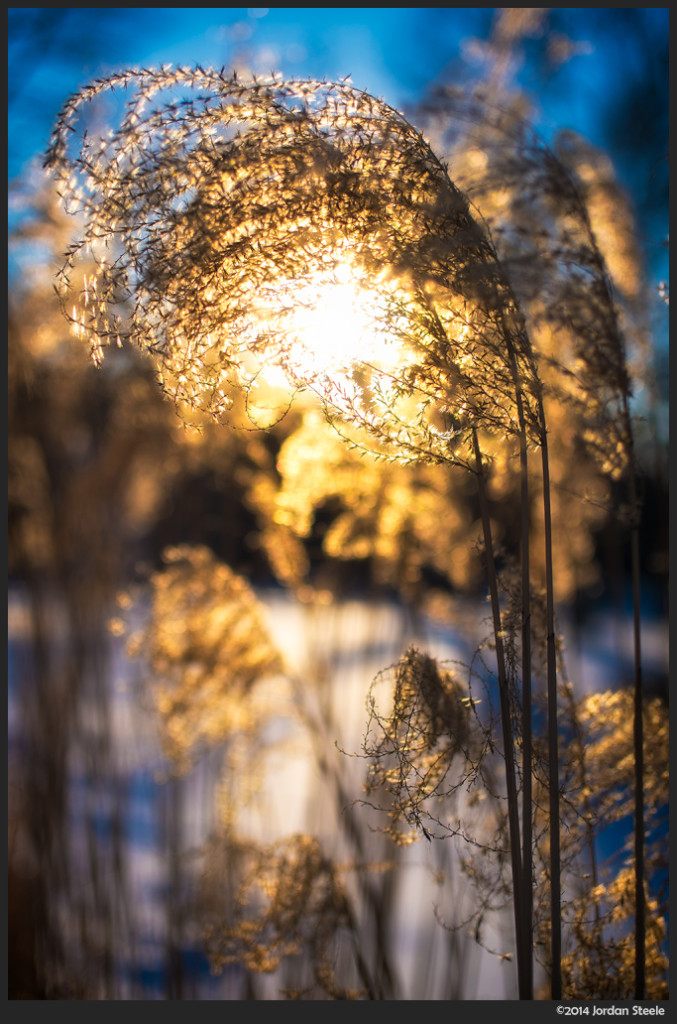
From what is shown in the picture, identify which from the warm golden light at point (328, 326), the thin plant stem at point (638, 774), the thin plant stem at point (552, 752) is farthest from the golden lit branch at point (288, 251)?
the thin plant stem at point (638, 774)

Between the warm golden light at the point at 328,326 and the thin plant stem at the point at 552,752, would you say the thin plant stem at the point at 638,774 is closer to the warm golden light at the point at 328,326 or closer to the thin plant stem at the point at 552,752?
the thin plant stem at the point at 552,752

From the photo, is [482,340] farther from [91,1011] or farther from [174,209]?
[91,1011]

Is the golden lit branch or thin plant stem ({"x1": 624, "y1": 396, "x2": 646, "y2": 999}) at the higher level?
the golden lit branch

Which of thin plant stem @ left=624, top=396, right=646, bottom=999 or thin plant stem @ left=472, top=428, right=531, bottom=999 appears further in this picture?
thin plant stem @ left=624, top=396, right=646, bottom=999

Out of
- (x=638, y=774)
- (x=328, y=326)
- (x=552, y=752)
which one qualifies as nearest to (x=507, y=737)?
(x=552, y=752)

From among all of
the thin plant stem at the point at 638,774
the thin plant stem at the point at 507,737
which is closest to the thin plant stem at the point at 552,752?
the thin plant stem at the point at 507,737

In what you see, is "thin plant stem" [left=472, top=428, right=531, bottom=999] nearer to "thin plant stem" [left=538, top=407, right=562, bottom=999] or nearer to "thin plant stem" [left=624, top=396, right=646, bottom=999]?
"thin plant stem" [left=538, top=407, right=562, bottom=999]

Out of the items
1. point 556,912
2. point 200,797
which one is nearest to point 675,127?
point 556,912

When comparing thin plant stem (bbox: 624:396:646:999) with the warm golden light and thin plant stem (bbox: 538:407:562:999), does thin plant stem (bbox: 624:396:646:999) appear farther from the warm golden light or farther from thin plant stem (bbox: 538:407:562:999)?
the warm golden light

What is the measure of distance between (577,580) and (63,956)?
2.05 meters

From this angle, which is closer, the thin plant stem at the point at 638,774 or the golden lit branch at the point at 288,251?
the golden lit branch at the point at 288,251

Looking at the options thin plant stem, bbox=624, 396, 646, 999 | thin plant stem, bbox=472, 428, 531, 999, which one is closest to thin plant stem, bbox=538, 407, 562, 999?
thin plant stem, bbox=472, 428, 531, 999

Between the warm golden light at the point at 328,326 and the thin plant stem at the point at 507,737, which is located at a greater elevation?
the warm golden light at the point at 328,326

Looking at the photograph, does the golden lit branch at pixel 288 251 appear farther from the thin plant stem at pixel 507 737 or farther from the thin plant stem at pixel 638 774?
the thin plant stem at pixel 638 774
